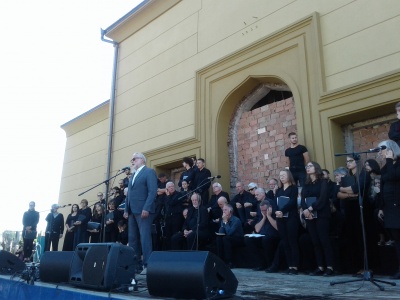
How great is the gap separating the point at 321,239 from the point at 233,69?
457cm

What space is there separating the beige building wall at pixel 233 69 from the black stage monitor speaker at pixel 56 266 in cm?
420

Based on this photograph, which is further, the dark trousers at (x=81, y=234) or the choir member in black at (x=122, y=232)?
the dark trousers at (x=81, y=234)

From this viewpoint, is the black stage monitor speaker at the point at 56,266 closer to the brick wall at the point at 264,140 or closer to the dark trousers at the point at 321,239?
the dark trousers at the point at 321,239

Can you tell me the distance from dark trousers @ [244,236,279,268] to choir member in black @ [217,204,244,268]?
29 cm

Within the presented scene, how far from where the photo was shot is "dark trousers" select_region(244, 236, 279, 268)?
564cm

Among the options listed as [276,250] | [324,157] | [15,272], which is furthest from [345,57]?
[15,272]

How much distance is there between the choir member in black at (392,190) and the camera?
421 cm

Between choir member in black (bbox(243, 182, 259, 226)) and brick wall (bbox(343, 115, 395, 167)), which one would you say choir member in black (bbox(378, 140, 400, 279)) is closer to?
brick wall (bbox(343, 115, 395, 167))

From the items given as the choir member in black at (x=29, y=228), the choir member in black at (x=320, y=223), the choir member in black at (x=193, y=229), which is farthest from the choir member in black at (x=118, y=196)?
the choir member in black at (x=320, y=223)

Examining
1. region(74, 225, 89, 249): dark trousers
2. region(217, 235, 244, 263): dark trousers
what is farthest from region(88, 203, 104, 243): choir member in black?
region(217, 235, 244, 263): dark trousers

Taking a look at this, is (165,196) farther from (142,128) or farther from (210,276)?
(210,276)

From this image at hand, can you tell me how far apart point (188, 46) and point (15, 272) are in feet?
21.2

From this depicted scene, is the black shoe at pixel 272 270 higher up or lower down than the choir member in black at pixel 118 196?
lower down

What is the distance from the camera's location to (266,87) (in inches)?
324
